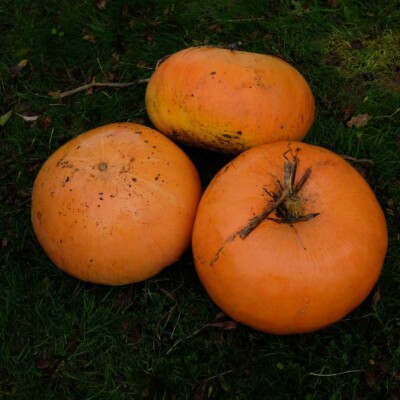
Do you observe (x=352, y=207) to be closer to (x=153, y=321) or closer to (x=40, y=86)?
(x=153, y=321)

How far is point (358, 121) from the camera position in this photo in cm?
373

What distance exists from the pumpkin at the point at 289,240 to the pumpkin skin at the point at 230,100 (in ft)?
0.71

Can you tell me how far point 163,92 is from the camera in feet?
9.68

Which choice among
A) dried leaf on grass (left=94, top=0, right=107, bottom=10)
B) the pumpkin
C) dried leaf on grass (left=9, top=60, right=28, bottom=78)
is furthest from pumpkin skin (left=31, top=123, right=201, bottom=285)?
dried leaf on grass (left=94, top=0, right=107, bottom=10)

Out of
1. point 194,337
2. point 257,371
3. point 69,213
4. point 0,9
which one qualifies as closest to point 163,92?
point 69,213

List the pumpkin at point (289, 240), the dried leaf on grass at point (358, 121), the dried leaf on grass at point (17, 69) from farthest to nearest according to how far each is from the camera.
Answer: the dried leaf on grass at point (17, 69) < the dried leaf on grass at point (358, 121) < the pumpkin at point (289, 240)

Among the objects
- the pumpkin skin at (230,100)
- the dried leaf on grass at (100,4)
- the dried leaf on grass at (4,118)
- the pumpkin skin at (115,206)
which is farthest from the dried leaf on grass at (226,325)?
the dried leaf on grass at (100,4)

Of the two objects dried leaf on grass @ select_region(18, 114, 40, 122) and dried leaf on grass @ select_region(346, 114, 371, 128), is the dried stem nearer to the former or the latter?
dried leaf on grass @ select_region(18, 114, 40, 122)

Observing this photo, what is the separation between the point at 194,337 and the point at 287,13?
2.70 metres

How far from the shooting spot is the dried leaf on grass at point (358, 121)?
3717mm

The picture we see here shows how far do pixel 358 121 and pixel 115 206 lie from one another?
2.04 metres

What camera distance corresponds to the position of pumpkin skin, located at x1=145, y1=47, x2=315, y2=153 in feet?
9.11

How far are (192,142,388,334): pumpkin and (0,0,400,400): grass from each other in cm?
45

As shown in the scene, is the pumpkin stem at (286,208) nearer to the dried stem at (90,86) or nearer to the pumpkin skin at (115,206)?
the pumpkin skin at (115,206)
